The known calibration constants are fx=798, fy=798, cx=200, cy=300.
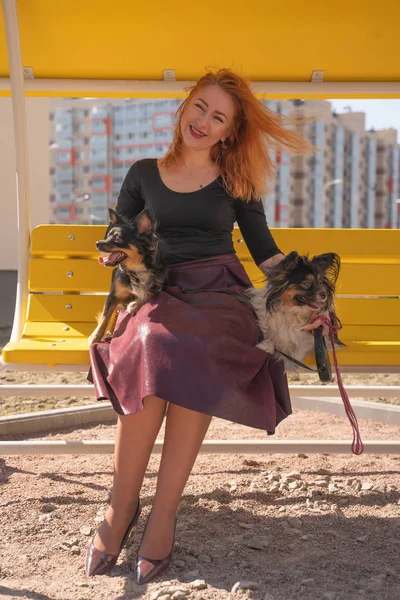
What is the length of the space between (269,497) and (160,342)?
4.38 ft

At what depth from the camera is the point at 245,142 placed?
3.62 metres

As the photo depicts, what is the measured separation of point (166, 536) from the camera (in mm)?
2902

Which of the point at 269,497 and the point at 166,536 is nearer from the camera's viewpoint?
→ the point at 166,536

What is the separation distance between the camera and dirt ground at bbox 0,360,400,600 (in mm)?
2766

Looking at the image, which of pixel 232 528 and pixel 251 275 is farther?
pixel 251 275

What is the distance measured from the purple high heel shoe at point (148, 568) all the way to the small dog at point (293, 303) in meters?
0.88

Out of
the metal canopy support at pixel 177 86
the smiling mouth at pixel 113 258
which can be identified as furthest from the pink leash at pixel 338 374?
the metal canopy support at pixel 177 86

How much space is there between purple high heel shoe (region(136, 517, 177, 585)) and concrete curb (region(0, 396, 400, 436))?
7.41 feet

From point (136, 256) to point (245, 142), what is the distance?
2.83 feet

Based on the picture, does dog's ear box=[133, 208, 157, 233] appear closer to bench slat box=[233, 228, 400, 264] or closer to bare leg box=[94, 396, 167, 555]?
bare leg box=[94, 396, 167, 555]

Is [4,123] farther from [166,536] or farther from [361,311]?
[166,536]

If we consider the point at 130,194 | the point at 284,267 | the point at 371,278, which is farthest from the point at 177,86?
the point at 284,267

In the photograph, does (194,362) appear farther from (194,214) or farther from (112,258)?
(194,214)

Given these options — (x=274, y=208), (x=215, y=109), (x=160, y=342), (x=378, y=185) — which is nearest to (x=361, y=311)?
(x=215, y=109)
